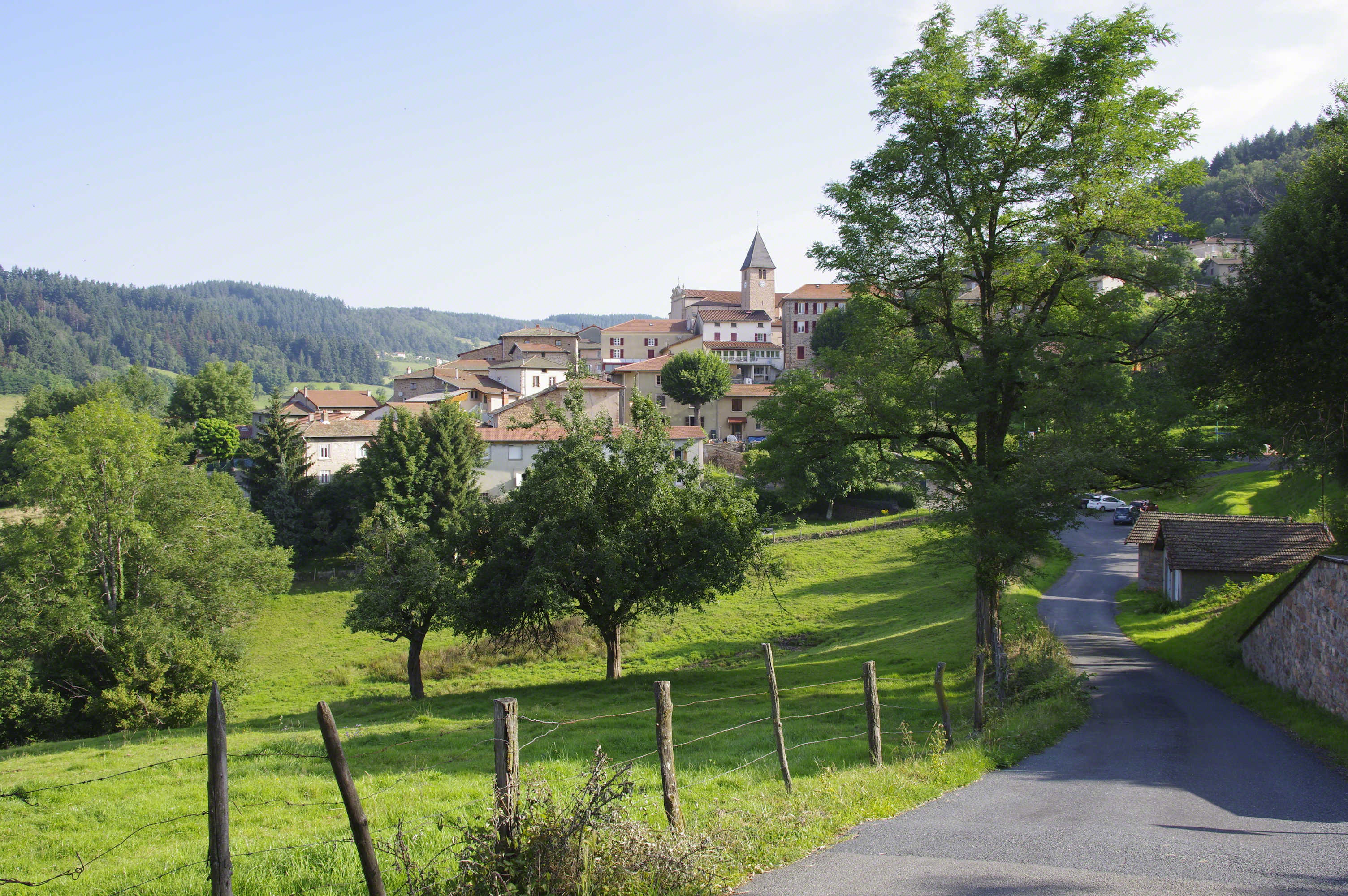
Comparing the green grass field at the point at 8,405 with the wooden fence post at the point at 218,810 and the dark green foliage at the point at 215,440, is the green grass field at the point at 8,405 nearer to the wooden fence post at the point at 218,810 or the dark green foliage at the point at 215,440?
the dark green foliage at the point at 215,440

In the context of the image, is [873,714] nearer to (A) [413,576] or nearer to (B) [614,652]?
(B) [614,652]

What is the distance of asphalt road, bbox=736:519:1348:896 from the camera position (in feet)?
23.9

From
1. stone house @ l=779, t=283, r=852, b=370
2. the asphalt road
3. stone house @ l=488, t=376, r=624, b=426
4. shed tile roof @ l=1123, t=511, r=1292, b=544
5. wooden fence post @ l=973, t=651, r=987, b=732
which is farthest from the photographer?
stone house @ l=779, t=283, r=852, b=370

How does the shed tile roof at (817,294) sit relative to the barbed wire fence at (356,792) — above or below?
above

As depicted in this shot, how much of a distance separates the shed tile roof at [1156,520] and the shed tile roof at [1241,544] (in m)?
0.29

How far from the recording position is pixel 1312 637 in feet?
56.6

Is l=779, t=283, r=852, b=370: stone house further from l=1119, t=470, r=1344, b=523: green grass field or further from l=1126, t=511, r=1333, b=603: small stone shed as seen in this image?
l=1126, t=511, r=1333, b=603: small stone shed

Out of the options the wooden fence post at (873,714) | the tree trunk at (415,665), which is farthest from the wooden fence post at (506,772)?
the tree trunk at (415,665)

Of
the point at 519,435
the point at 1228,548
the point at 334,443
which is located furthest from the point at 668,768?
the point at 334,443

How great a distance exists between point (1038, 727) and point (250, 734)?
17.8 metres

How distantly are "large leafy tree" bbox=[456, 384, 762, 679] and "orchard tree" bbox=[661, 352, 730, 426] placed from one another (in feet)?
198

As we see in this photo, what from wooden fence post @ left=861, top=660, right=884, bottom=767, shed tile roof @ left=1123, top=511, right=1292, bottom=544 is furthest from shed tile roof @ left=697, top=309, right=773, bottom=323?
wooden fence post @ left=861, top=660, right=884, bottom=767

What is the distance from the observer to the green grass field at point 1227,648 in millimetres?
15648

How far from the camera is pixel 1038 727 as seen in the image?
1506 cm
